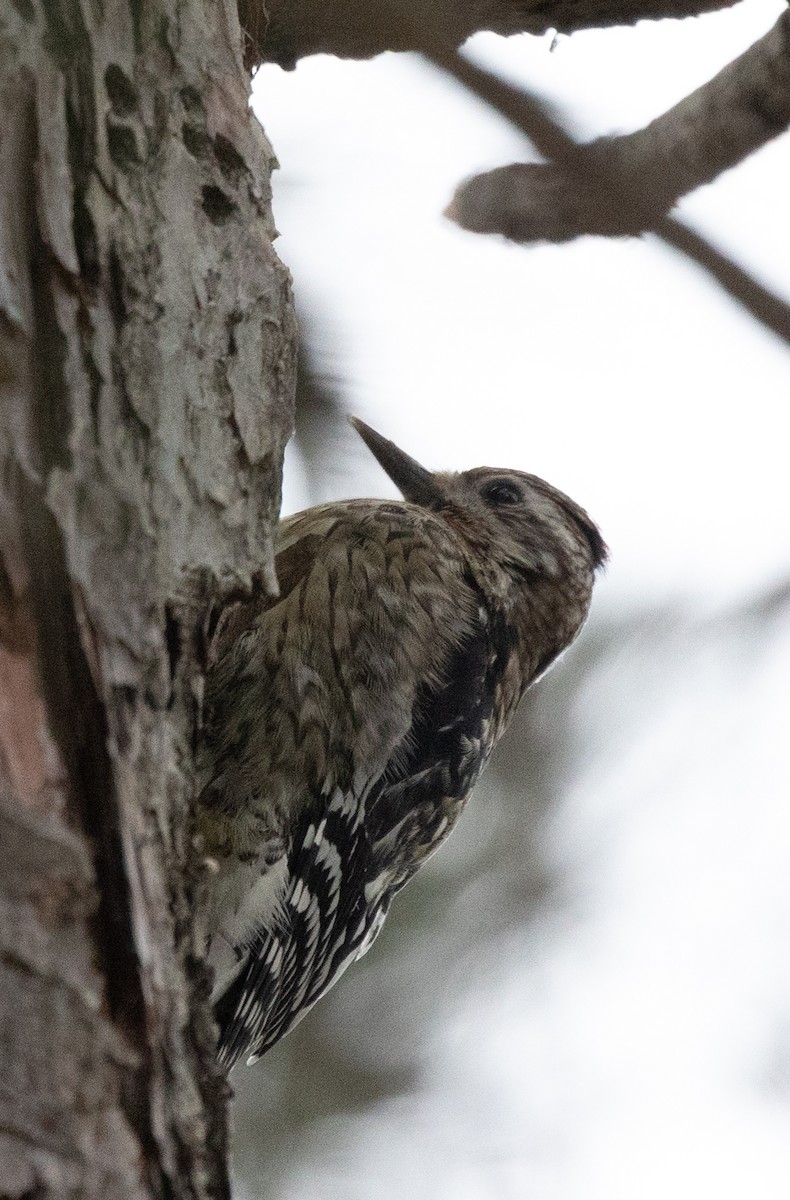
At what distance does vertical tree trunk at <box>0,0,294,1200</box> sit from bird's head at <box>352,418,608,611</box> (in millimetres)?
1414

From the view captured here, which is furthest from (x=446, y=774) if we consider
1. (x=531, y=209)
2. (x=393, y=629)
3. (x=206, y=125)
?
(x=206, y=125)

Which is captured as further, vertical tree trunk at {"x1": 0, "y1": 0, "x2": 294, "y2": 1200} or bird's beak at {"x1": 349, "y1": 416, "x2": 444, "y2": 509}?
bird's beak at {"x1": 349, "y1": 416, "x2": 444, "y2": 509}

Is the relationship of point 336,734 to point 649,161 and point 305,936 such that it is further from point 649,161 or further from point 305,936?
point 649,161

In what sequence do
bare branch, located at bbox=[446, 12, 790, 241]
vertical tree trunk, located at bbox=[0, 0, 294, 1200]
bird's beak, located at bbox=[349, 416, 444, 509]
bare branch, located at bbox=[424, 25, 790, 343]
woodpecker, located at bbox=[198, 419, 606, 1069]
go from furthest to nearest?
bird's beak, located at bbox=[349, 416, 444, 509] < woodpecker, located at bbox=[198, 419, 606, 1069] < bare branch, located at bbox=[446, 12, 790, 241] < bare branch, located at bbox=[424, 25, 790, 343] < vertical tree trunk, located at bbox=[0, 0, 294, 1200]

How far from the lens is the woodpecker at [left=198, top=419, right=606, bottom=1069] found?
2.51 meters

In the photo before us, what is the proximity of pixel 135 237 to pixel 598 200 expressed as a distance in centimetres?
75

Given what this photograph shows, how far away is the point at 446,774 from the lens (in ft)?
9.31

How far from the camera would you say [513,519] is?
11.2 feet

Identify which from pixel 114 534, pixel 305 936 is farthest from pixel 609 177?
pixel 305 936

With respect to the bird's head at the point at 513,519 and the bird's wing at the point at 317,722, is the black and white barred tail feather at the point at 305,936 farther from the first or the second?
the bird's head at the point at 513,519

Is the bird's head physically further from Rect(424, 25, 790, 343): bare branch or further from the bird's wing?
Rect(424, 25, 790, 343): bare branch

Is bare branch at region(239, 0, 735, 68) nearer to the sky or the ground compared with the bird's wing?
nearer to the sky

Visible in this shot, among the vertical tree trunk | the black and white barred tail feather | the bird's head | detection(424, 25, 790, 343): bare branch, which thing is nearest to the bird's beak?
the bird's head

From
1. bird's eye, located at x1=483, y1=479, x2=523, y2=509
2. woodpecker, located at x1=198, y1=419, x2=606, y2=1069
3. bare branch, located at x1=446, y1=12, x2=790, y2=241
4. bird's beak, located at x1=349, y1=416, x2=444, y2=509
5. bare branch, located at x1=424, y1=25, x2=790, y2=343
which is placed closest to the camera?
bare branch, located at x1=424, y1=25, x2=790, y2=343
